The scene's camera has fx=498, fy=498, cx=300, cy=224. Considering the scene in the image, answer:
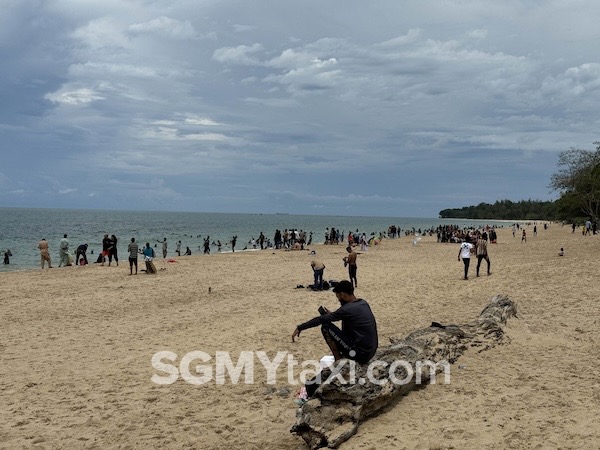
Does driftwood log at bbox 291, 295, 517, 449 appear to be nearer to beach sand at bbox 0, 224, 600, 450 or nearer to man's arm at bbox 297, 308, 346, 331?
beach sand at bbox 0, 224, 600, 450

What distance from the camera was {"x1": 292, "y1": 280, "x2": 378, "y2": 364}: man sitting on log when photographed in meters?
6.12

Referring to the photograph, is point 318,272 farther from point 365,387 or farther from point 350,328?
point 365,387

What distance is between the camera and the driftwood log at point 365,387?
5.41 meters

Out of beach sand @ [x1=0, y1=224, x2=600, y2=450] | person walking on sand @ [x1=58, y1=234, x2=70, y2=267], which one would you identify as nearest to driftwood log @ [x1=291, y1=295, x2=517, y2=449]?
beach sand @ [x1=0, y1=224, x2=600, y2=450]

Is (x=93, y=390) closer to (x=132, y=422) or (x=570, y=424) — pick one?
(x=132, y=422)

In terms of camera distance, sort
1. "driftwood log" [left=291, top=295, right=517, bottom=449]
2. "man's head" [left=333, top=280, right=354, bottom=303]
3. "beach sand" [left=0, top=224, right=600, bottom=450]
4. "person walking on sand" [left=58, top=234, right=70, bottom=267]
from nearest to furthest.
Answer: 1. "driftwood log" [left=291, top=295, right=517, bottom=449]
2. "beach sand" [left=0, top=224, right=600, bottom=450]
3. "man's head" [left=333, top=280, right=354, bottom=303]
4. "person walking on sand" [left=58, top=234, right=70, bottom=267]

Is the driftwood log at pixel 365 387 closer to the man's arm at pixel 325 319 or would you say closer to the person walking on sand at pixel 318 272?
the man's arm at pixel 325 319

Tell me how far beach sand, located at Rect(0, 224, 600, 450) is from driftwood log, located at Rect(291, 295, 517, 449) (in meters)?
0.18

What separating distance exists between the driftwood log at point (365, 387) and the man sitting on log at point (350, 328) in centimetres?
22

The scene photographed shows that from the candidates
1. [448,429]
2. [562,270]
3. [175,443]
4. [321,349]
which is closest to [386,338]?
[321,349]

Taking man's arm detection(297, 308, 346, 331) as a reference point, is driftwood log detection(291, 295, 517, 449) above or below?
below

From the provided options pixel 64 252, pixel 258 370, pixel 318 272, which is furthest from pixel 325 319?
pixel 64 252

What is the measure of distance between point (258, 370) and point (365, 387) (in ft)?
10.3

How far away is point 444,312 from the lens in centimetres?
1272
